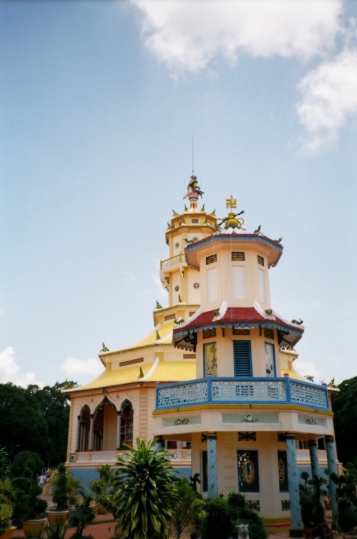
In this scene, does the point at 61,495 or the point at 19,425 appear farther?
the point at 19,425

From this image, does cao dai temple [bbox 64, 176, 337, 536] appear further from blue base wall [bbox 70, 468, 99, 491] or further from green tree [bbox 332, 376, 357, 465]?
green tree [bbox 332, 376, 357, 465]

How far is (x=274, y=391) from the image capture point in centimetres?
1683

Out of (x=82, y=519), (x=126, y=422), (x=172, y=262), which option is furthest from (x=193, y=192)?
(x=82, y=519)

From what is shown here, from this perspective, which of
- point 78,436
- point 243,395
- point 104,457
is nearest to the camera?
point 243,395

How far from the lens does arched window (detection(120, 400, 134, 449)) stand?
32.6m

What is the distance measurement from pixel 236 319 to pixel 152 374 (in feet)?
50.3

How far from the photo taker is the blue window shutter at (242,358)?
18.6 meters

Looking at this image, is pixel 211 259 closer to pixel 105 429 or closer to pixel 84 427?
pixel 84 427

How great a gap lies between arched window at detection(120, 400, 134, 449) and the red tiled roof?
15.1 metres

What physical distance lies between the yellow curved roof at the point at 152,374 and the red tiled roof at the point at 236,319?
12.0 metres

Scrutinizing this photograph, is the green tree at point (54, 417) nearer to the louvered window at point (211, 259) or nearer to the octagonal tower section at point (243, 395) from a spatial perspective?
the louvered window at point (211, 259)

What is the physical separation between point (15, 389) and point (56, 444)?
11191 millimetres

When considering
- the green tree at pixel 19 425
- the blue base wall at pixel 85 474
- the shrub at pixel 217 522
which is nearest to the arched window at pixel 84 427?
the blue base wall at pixel 85 474

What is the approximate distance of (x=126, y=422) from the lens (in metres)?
33.1
